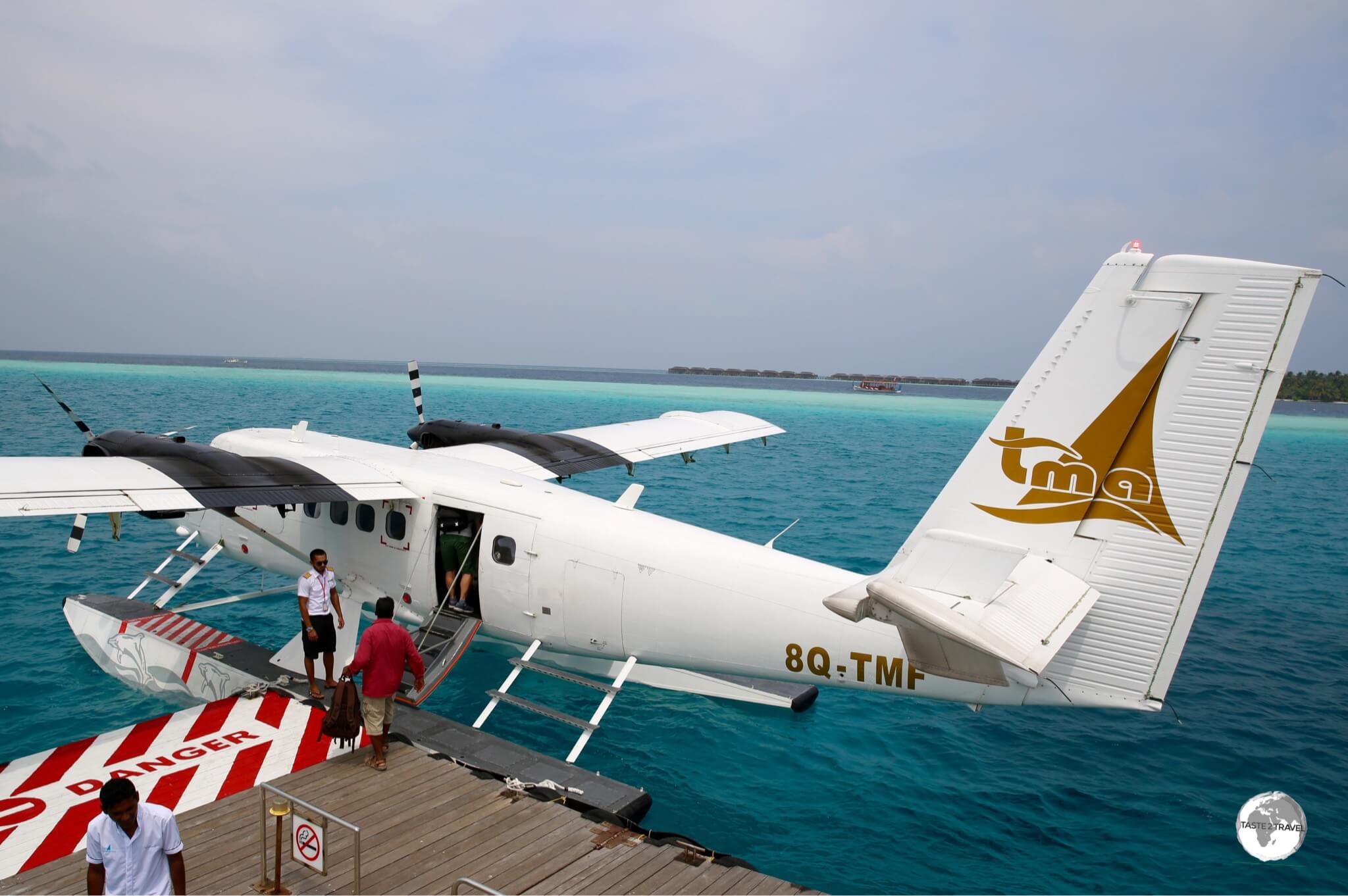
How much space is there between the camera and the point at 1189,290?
6.38 meters

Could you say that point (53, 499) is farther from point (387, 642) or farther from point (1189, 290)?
point (1189, 290)

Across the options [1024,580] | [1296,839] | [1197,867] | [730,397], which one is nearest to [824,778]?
[1197,867]

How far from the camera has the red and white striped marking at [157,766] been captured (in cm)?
672

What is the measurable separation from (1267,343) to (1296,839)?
6.79 meters

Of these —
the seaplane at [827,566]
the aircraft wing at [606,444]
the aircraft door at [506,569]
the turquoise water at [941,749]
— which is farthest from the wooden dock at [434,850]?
the aircraft wing at [606,444]

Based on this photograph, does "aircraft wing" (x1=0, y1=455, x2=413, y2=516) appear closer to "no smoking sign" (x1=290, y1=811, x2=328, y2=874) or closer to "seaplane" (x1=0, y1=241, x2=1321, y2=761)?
"seaplane" (x1=0, y1=241, x2=1321, y2=761)

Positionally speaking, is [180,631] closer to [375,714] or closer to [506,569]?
[506,569]

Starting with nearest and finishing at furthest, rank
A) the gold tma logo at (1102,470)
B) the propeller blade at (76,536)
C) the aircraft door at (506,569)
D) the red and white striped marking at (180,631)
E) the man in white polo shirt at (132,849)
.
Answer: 1. the man in white polo shirt at (132,849)
2. the gold tma logo at (1102,470)
3. the aircraft door at (506,569)
4. the propeller blade at (76,536)
5. the red and white striped marking at (180,631)

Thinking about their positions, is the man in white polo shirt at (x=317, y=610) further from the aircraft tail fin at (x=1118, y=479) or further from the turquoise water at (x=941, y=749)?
the aircraft tail fin at (x=1118, y=479)

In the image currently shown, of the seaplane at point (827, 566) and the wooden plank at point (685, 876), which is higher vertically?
the seaplane at point (827, 566)

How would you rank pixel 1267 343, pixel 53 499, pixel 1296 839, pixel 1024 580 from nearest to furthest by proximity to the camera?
pixel 1267 343 → pixel 1024 580 → pixel 53 499 → pixel 1296 839

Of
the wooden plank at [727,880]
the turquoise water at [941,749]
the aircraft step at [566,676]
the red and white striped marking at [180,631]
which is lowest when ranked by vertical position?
the turquoise water at [941,749]

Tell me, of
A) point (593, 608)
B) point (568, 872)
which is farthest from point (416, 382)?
point (568, 872)

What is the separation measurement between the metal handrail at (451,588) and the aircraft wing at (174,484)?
1.19m
